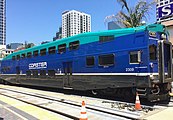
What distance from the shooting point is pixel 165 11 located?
21797mm

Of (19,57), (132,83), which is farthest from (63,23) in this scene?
(132,83)

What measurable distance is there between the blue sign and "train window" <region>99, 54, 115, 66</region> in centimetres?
911

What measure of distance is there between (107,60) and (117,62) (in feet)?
2.65

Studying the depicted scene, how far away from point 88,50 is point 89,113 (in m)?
5.42

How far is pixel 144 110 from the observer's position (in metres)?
11.2

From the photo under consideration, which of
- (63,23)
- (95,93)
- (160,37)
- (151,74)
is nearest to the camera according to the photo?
(151,74)

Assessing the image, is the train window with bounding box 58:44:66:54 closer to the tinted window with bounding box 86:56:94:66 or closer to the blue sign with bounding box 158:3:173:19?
the tinted window with bounding box 86:56:94:66

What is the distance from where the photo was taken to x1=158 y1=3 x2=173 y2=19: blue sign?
70.1 feet

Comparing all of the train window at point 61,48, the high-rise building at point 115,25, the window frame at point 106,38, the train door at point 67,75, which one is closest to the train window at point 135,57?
the window frame at point 106,38

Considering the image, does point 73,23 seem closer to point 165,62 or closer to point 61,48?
point 61,48

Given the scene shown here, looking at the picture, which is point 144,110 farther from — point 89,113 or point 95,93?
point 95,93

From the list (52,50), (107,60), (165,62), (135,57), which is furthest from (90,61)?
(52,50)

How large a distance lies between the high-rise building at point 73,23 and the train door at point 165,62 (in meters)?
52.5

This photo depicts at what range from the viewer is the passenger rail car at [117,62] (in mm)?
12719
